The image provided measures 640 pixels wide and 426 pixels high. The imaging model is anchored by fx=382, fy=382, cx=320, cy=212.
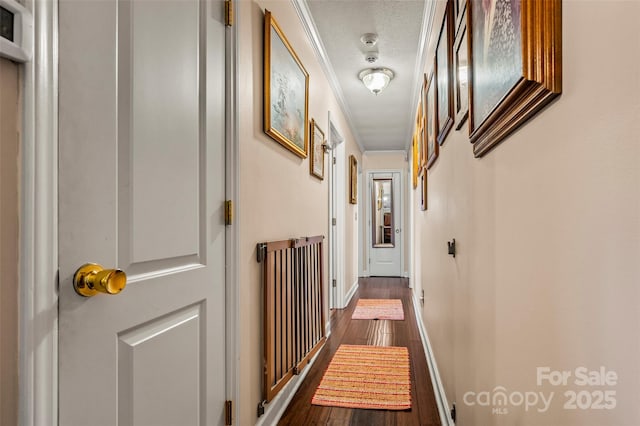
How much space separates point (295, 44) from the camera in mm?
2549

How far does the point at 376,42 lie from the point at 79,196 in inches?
111

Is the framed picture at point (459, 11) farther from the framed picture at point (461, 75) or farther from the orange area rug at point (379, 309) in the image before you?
the orange area rug at point (379, 309)

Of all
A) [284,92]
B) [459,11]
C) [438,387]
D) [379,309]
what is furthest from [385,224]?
[459,11]

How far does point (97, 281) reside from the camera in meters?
0.83

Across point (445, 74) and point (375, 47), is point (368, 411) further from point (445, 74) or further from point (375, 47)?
point (375, 47)

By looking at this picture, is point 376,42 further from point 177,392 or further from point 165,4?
point 177,392

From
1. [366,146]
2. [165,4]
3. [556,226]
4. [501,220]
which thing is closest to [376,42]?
[165,4]

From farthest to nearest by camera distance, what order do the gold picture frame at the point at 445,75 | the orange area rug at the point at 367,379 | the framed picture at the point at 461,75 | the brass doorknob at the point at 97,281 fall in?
the orange area rug at the point at 367,379 → the gold picture frame at the point at 445,75 → the framed picture at the point at 461,75 → the brass doorknob at the point at 97,281

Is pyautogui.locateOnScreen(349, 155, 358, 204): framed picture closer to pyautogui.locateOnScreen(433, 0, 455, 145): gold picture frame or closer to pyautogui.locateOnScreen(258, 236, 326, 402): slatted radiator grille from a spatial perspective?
pyautogui.locateOnScreen(258, 236, 326, 402): slatted radiator grille

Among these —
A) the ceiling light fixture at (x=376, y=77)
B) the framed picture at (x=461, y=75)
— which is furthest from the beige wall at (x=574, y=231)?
the ceiling light fixture at (x=376, y=77)

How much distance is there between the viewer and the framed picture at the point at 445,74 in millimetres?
1800

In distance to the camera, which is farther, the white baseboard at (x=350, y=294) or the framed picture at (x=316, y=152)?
the white baseboard at (x=350, y=294)

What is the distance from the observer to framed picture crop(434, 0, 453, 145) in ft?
5.90

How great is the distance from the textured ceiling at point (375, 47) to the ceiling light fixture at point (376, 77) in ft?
0.20
